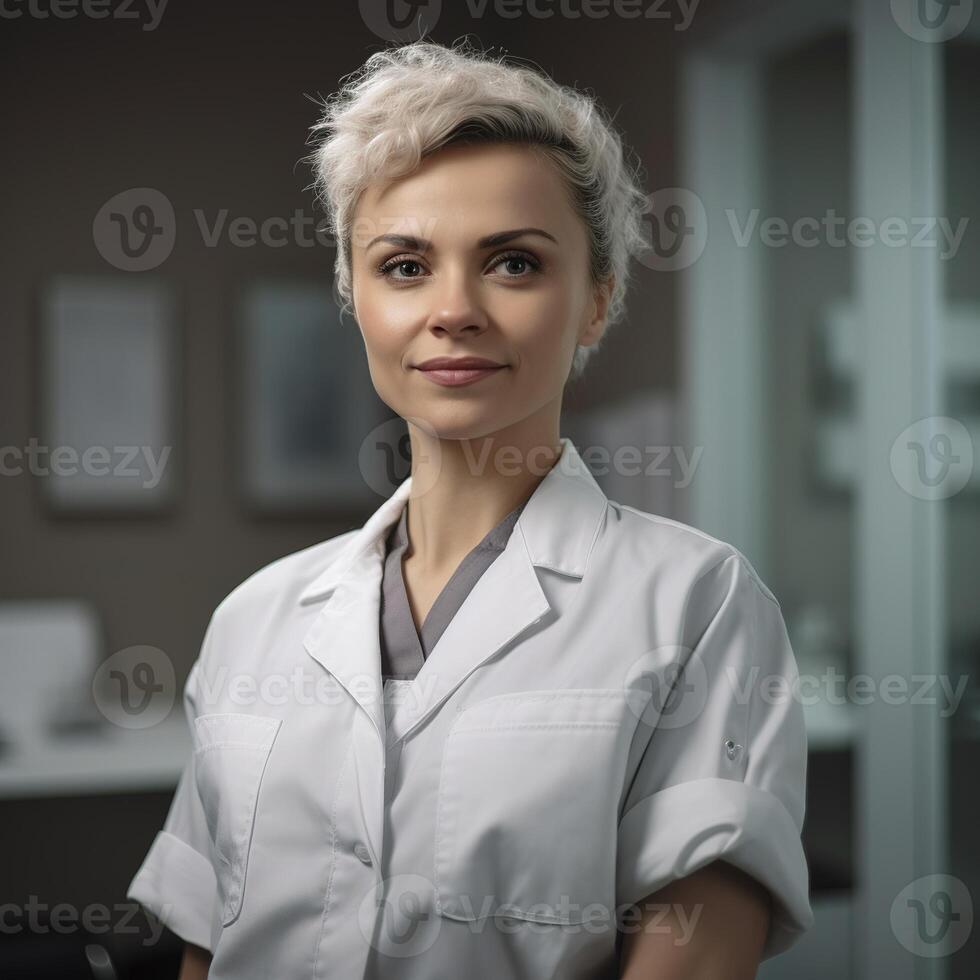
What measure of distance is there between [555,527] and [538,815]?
26 cm

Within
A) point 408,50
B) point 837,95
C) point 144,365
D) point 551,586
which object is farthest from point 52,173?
point 551,586

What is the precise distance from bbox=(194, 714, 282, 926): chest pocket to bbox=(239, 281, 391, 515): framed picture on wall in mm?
2442

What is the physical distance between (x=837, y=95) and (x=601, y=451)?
115 cm

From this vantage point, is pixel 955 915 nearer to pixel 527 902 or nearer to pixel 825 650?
pixel 825 650

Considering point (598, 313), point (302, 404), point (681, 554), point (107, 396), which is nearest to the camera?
point (681, 554)

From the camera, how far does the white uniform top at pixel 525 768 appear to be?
2.69ft

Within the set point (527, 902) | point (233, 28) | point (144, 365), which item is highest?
point (233, 28)

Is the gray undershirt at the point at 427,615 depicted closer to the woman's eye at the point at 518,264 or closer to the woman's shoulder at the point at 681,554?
the woman's shoulder at the point at 681,554

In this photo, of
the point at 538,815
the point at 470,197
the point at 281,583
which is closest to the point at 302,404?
the point at 281,583

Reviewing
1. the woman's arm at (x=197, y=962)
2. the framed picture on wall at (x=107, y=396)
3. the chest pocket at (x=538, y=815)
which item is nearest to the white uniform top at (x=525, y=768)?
the chest pocket at (x=538, y=815)

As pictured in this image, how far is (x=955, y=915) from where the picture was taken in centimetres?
205

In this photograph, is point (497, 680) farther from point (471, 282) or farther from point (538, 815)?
point (471, 282)

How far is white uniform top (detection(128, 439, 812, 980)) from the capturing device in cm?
82

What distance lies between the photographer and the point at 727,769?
2.71ft
